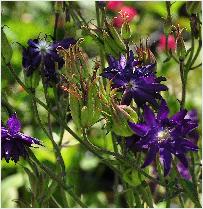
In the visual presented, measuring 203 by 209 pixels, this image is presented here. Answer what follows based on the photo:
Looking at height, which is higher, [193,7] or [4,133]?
[193,7]

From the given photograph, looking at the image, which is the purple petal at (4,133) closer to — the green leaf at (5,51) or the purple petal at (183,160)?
the green leaf at (5,51)

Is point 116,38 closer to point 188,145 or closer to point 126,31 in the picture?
point 126,31

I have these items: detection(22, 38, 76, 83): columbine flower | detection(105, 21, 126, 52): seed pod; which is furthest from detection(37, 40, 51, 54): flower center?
detection(105, 21, 126, 52): seed pod

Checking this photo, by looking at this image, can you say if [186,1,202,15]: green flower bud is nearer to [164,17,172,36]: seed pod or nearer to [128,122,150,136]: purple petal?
[164,17,172,36]: seed pod

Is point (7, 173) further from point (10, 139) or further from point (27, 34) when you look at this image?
point (10, 139)

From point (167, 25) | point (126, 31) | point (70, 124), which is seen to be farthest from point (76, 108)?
point (70, 124)

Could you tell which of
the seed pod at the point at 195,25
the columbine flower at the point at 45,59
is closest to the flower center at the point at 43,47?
the columbine flower at the point at 45,59

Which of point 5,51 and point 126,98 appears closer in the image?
point 126,98

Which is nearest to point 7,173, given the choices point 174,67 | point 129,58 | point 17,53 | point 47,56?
point 17,53

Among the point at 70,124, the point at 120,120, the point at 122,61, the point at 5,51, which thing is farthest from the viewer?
the point at 70,124
